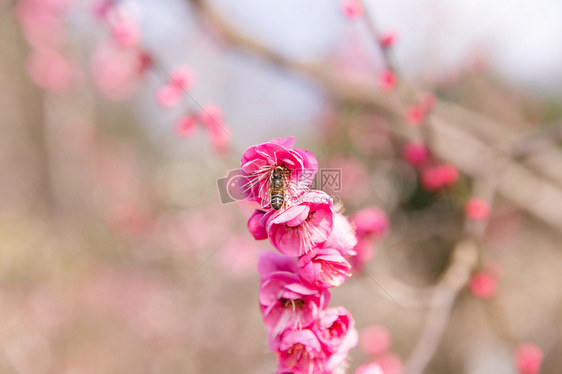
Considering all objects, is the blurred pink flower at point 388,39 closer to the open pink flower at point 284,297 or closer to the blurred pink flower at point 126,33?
the open pink flower at point 284,297

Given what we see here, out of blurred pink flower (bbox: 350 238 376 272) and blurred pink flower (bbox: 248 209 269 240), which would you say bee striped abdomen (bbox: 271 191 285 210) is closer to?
blurred pink flower (bbox: 248 209 269 240)

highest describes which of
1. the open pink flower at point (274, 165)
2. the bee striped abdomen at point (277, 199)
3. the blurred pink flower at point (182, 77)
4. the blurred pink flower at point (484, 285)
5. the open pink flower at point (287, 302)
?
the open pink flower at point (274, 165)

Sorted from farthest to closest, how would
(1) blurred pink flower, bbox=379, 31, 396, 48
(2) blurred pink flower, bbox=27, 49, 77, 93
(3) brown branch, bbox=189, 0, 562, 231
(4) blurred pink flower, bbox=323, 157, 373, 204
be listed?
(2) blurred pink flower, bbox=27, 49, 77, 93, (4) blurred pink flower, bbox=323, 157, 373, 204, (3) brown branch, bbox=189, 0, 562, 231, (1) blurred pink flower, bbox=379, 31, 396, 48

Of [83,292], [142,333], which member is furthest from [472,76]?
[83,292]

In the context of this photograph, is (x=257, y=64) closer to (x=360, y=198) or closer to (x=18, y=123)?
(x=360, y=198)

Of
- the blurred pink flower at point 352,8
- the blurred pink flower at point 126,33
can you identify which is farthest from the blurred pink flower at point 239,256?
the blurred pink flower at point 352,8

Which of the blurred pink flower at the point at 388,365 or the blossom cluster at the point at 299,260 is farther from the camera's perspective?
the blurred pink flower at the point at 388,365

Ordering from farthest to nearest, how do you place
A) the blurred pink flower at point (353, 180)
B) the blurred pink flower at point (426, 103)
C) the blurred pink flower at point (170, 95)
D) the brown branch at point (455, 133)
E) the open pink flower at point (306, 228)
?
the blurred pink flower at point (353, 180) → the brown branch at point (455, 133) → the blurred pink flower at point (170, 95) → the blurred pink flower at point (426, 103) → the open pink flower at point (306, 228)

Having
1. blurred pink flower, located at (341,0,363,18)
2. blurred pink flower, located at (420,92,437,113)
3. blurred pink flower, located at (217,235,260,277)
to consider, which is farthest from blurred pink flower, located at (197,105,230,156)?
blurred pink flower, located at (217,235,260,277)

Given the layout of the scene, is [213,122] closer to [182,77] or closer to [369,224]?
[182,77]
